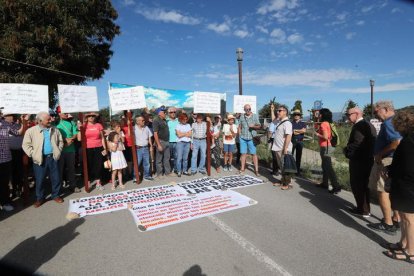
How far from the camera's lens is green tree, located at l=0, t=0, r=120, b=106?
1134 centimetres

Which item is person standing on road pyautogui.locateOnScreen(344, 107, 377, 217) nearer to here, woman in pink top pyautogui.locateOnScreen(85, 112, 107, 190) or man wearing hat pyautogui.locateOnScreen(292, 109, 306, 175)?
man wearing hat pyautogui.locateOnScreen(292, 109, 306, 175)

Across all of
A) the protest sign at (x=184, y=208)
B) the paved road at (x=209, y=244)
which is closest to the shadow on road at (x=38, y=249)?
the paved road at (x=209, y=244)

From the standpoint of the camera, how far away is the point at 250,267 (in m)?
2.93

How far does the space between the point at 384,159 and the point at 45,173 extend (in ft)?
20.6

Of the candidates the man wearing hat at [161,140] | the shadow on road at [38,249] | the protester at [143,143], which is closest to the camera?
the shadow on road at [38,249]

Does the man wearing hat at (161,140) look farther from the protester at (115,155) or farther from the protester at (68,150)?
the protester at (68,150)

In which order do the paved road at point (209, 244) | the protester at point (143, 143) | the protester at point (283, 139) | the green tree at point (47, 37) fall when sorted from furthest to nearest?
the green tree at point (47, 37) < the protester at point (143, 143) < the protester at point (283, 139) < the paved road at point (209, 244)

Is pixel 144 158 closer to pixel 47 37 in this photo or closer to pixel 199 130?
pixel 199 130

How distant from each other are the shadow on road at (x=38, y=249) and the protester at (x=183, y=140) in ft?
12.5

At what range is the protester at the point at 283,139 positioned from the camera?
19.2ft

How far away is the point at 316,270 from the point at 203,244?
1.44 meters

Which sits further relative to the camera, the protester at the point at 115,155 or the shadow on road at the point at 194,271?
the protester at the point at 115,155

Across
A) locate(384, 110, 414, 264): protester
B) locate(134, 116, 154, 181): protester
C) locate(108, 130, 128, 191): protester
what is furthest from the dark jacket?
locate(108, 130, 128, 191): protester

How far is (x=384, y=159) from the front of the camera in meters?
3.77
